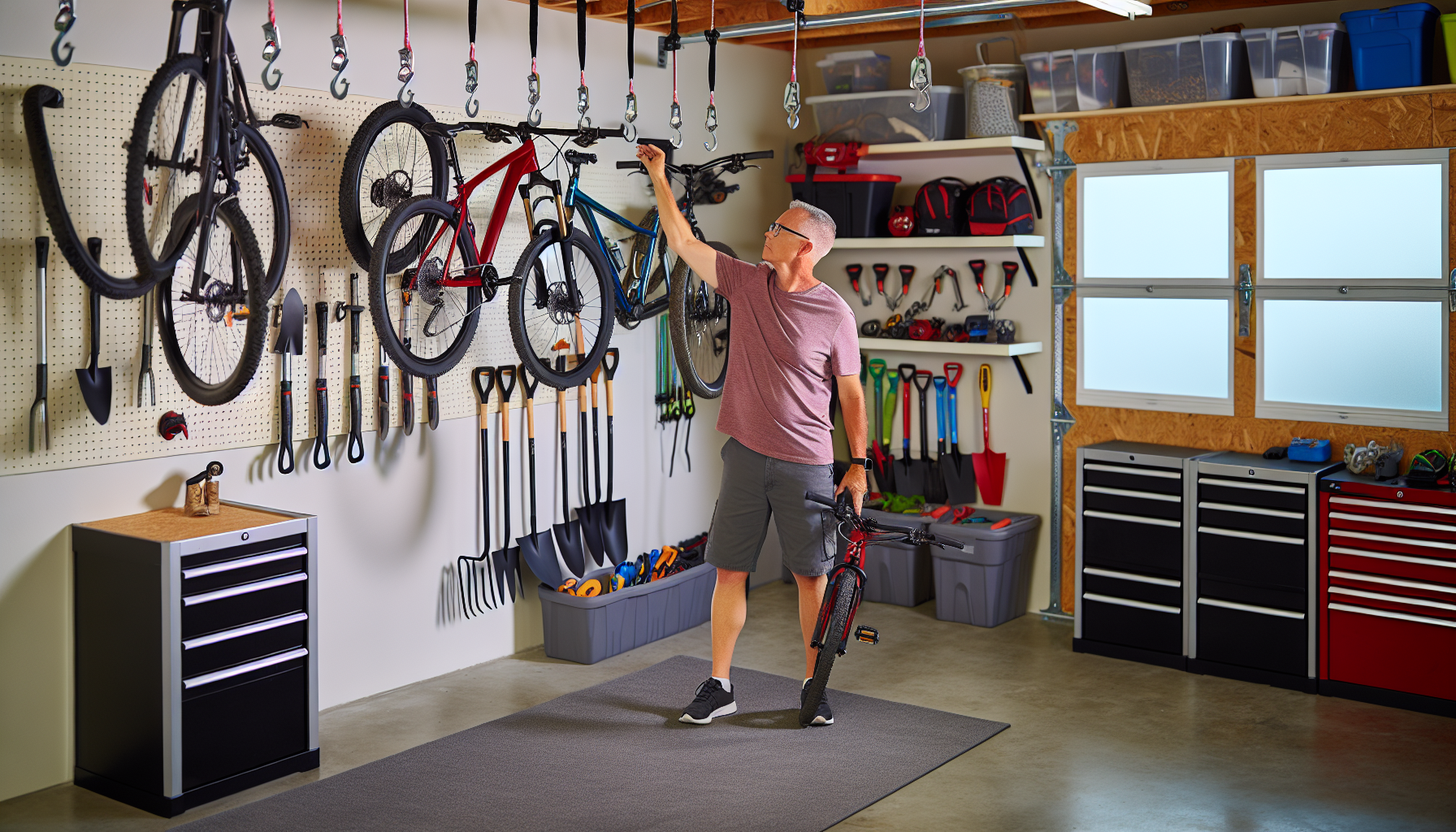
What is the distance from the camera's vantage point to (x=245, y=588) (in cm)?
377

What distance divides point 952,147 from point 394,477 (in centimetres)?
282

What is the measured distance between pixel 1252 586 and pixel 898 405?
2005mm

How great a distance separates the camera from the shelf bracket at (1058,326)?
224 inches

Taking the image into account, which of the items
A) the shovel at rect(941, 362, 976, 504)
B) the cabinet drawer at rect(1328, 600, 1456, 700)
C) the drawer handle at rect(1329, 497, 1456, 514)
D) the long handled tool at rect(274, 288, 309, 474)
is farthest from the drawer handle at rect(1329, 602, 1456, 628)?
the long handled tool at rect(274, 288, 309, 474)

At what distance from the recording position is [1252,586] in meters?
4.91

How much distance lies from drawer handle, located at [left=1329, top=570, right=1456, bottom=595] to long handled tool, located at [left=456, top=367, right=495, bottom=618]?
313 cm

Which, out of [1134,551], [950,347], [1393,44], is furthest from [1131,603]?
[1393,44]

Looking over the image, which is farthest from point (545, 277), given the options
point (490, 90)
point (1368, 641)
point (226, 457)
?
point (1368, 641)

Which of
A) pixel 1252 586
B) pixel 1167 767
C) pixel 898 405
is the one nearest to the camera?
pixel 1167 767

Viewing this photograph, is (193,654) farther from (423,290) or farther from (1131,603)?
(1131,603)

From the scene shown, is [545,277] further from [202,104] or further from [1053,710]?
[1053,710]

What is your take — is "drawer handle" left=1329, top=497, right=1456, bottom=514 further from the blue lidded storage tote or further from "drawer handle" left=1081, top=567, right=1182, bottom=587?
the blue lidded storage tote

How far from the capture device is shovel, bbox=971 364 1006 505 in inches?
240

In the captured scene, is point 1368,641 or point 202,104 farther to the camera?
point 1368,641
